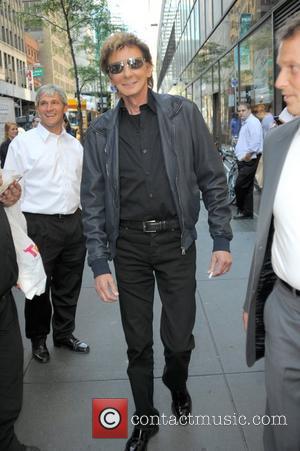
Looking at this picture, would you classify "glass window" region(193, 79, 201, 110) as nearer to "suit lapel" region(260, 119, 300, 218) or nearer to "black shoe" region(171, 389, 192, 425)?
"black shoe" region(171, 389, 192, 425)

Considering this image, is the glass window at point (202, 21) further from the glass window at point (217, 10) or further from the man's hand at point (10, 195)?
the man's hand at point (10, 195)

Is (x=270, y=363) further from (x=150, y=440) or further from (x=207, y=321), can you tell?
(x=207, y=321)

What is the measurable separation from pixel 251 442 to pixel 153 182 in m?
1.58

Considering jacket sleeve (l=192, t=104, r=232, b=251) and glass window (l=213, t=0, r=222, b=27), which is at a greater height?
glass window (l=213, t=0, r=222, b=27)

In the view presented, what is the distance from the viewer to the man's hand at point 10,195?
106 inches

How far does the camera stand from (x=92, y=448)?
9.71 feet

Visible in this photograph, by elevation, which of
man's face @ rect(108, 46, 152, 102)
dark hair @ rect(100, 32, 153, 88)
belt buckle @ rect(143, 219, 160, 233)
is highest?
dark hair @ rect(100, 32, 153, 88)

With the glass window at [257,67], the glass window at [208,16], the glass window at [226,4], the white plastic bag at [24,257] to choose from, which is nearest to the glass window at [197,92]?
the glass window at [208,16]

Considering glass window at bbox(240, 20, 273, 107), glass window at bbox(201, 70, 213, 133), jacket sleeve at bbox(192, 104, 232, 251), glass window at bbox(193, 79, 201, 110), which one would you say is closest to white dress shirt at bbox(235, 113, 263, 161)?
glass window at bbox(240, 20, 273, 107)

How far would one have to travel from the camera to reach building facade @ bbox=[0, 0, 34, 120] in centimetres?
6747

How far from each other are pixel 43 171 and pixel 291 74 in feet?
7.49

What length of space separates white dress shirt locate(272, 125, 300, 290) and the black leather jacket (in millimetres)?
814

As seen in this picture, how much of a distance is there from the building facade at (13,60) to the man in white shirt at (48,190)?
6298 cm

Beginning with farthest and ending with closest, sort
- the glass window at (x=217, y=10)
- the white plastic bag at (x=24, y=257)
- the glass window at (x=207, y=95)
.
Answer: the glass window at (x=207, y=95)
the glass window at (x=217, y=10)
the white plastic bag at (x=24, y=257)
